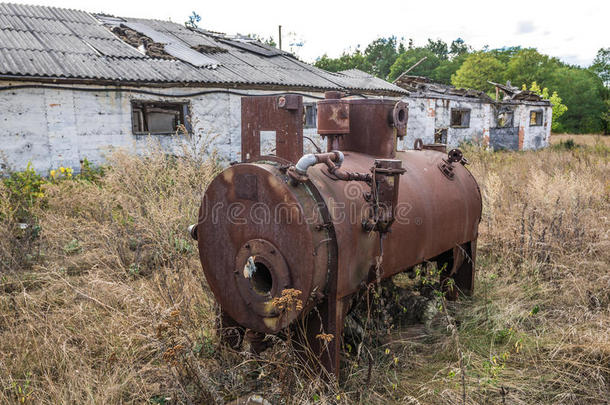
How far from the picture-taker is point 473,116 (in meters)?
17.6

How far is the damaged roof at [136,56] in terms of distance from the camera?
8492mm

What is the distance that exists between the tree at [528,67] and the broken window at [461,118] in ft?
83.8

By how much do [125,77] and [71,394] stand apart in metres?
7.86

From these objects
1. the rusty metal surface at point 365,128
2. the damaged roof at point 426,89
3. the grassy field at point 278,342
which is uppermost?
the damaged roof at point 426,89

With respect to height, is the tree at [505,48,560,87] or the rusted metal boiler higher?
the tree at [505,48,560,87]

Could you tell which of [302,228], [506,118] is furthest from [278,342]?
[506,118]

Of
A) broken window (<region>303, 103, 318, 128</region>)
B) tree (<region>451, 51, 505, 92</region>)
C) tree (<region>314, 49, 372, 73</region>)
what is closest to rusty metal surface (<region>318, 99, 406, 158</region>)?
broken window (<region>303, 103, 318, 128</region>)

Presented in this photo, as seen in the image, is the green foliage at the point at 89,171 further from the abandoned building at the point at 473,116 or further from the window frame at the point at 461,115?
the window frame at the point at 461,115

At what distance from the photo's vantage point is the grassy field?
2.43m

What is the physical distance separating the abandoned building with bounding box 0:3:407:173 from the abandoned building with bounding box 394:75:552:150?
3769 mm

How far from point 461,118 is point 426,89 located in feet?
8.69

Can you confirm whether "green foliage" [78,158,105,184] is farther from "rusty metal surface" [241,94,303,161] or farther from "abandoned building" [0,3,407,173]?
"rusty metal surface" [241,94,303,161]

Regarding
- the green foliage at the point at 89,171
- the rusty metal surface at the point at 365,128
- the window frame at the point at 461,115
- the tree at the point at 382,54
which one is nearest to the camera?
the rusty metal surface at the point at 365,128

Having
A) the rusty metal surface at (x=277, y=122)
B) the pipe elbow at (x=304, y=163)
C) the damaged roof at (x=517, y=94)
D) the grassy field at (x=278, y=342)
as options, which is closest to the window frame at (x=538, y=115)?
the damaged roof at (x=517, y=94)
